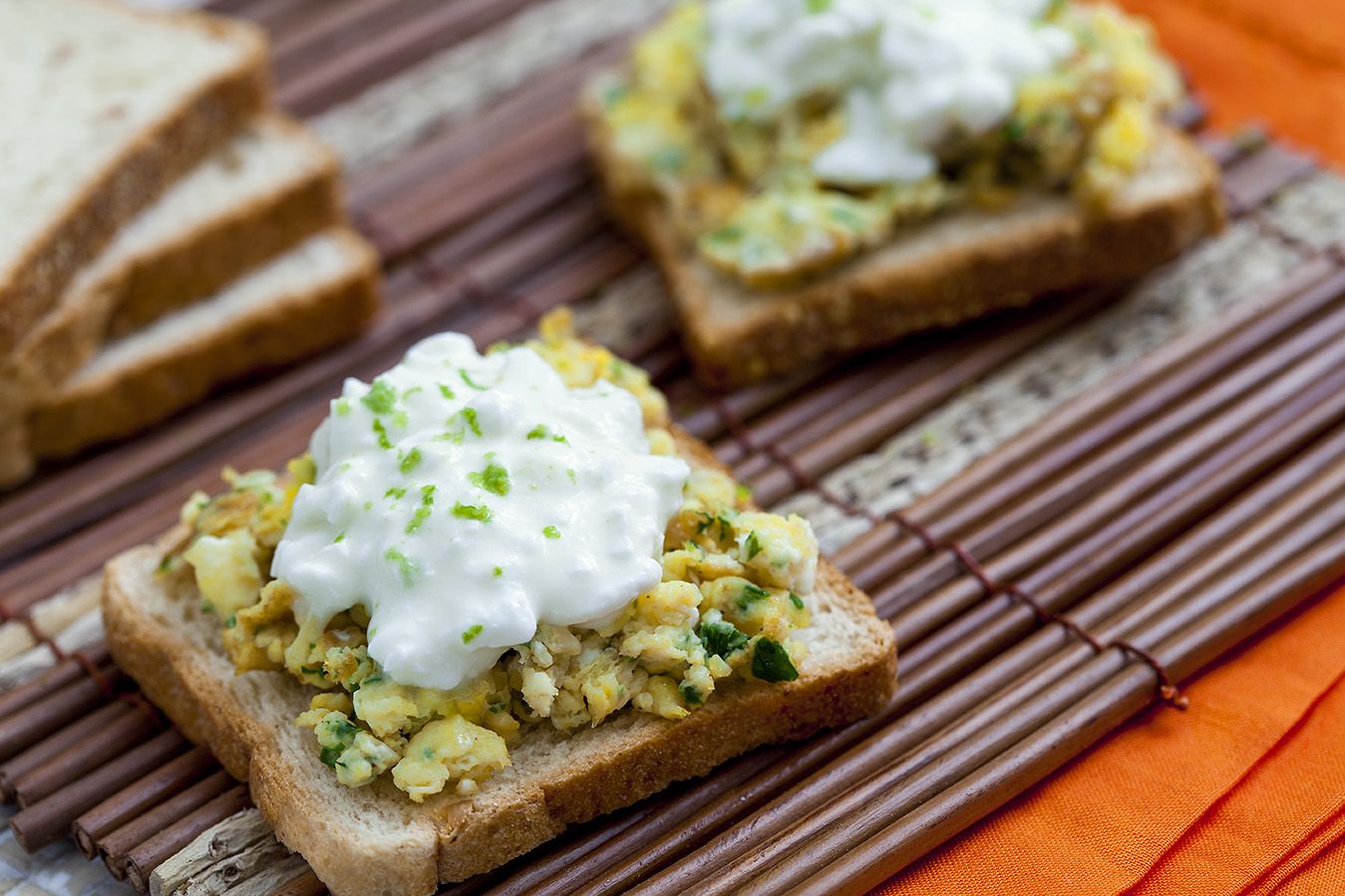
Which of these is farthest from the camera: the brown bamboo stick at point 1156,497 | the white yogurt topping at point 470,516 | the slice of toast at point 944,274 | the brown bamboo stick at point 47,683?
the slice of toast at point 944,274

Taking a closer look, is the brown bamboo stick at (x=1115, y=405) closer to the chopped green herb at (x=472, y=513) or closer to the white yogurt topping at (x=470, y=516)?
the white yogurt topping at (x=470, y=516)

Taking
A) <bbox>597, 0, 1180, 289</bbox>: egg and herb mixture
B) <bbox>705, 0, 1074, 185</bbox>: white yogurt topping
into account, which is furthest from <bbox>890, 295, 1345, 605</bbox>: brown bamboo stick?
<bbox>705, 0, 1074, 185</bbox>: white yogurt topping

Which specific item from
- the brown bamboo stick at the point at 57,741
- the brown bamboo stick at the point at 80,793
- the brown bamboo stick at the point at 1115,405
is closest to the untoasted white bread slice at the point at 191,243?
the brown bamboo stick at the point at 57,741

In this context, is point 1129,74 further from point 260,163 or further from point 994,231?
point 260,163

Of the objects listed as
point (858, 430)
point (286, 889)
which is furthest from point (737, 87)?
point (286, 889)

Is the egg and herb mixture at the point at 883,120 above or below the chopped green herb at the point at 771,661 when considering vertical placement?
Answer: above

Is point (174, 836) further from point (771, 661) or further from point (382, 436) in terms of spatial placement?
point (771, 661)

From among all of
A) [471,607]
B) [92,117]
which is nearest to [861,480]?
[471,607]
